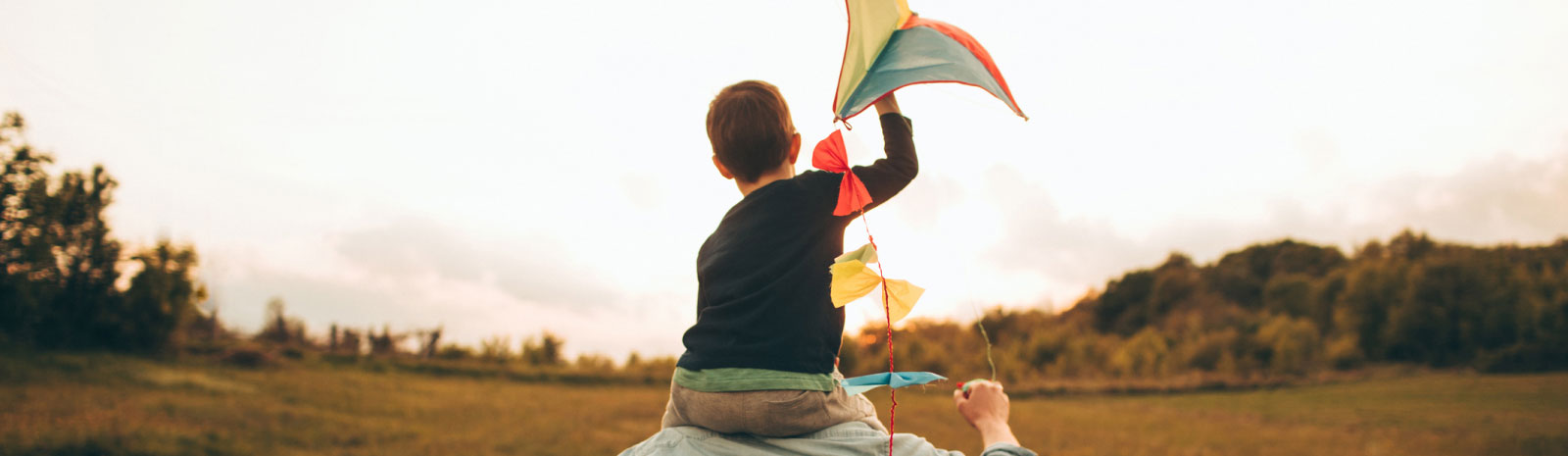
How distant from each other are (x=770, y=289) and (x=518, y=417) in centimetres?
889

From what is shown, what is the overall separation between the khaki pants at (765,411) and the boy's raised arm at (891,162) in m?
0.48

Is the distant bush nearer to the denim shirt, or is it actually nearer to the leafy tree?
the leafy tree

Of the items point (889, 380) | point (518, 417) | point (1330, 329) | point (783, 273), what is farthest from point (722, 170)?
point (1330, 329)

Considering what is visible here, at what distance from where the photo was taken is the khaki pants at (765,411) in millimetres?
1680

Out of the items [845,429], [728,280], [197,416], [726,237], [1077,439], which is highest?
[726,237]

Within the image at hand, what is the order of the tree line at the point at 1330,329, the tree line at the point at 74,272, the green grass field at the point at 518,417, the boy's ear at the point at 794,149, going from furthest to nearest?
the tree line at the point at 1330,329 → the tree line at the point at 74,272 → the green grass field at the point at 518,417 → the boy's ear at the point at 794,149

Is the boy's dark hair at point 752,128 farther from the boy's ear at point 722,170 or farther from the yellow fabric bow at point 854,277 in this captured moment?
the yellow fabric bow at point 854,277

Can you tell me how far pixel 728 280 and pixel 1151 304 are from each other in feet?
81.5

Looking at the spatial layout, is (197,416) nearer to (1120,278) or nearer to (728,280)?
(728,280)

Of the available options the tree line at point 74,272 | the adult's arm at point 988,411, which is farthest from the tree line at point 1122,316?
the adult's arm at point 988,411

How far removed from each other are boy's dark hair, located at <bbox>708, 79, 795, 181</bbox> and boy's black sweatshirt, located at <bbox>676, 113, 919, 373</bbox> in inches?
3.7

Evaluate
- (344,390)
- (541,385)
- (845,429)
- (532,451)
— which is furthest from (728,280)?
(541,385)

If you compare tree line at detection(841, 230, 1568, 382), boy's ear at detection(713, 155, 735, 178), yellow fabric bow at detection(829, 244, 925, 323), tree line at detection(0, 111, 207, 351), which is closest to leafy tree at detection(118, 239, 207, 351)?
tree line at detection(0, 111, 207, 351)

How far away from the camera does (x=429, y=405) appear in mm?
9945
